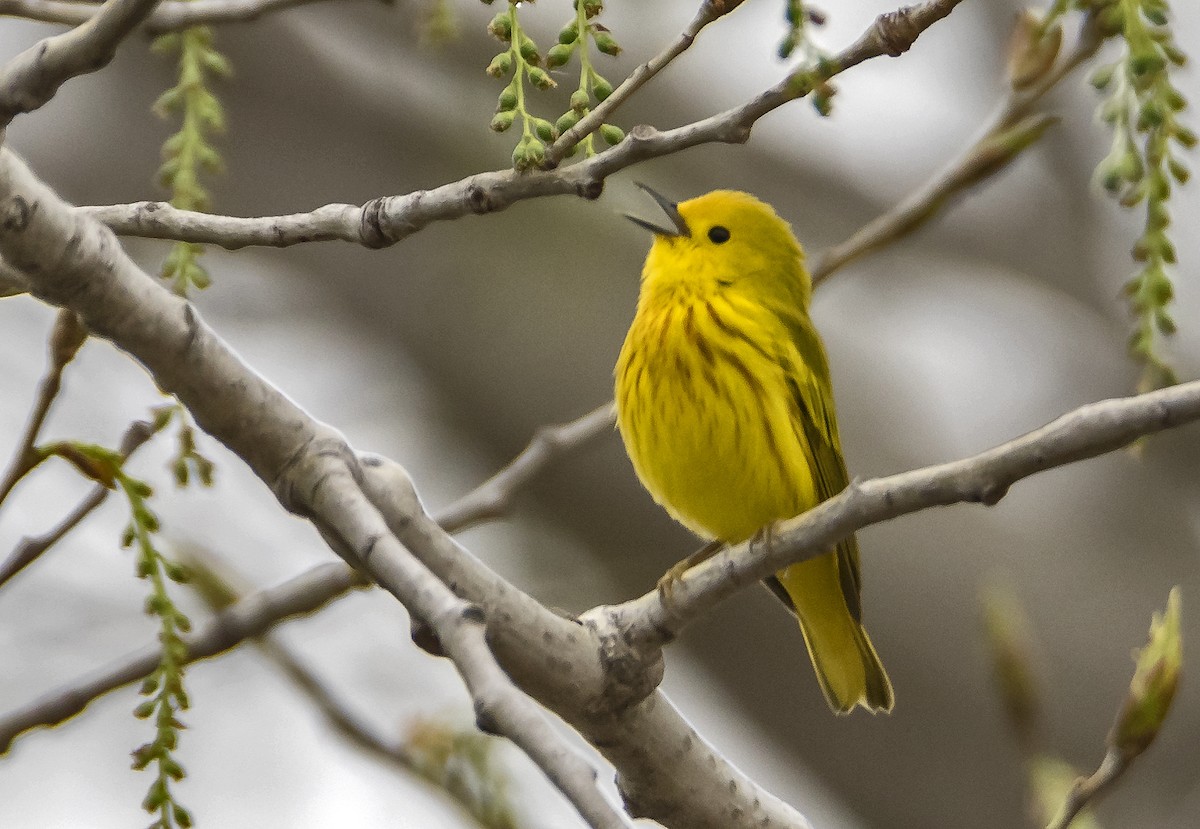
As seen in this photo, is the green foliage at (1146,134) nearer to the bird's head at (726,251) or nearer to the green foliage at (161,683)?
the green foliage at (161,683)

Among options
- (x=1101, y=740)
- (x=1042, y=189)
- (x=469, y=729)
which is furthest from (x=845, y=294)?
(x=469, y=729)

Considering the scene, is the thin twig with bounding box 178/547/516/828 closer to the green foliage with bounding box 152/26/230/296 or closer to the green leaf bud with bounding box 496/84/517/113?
the green foliage with bounding box 152/26/230/296

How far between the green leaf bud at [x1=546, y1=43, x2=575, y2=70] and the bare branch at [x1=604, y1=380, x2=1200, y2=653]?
0.60 meters

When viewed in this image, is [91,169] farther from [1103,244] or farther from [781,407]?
[1103,244]

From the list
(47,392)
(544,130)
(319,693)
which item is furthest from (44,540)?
(544,130)

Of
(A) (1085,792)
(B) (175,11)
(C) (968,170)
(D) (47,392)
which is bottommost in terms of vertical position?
(A) (1085,792)

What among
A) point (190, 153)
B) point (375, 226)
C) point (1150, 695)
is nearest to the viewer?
point (375, 226)

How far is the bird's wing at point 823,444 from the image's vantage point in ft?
11.5

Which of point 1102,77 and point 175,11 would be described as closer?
point 1102,77

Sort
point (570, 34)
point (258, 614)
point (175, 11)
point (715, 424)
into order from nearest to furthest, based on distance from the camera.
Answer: point (570, 34)
point (175, 11)
point (258, 614)
point (715, 424)

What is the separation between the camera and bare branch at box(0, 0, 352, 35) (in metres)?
2.29

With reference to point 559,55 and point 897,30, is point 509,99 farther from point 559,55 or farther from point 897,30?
point 897,30

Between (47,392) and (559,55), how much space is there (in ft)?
2.73

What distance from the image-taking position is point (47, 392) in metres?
1.96
